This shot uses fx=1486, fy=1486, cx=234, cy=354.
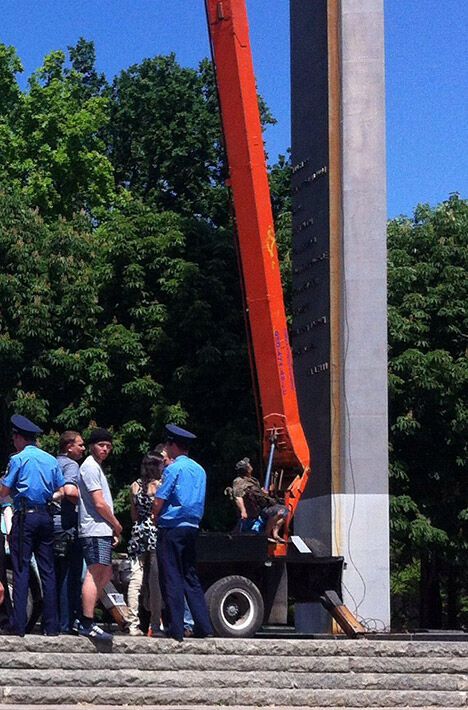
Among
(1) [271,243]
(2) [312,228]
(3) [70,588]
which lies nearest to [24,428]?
(3) [70,588]

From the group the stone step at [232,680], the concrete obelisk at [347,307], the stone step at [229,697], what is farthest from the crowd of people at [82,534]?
the concrete obelisk at [347,307]

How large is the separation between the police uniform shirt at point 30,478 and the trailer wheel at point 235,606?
326 centimetres

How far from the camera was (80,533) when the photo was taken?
1296cm

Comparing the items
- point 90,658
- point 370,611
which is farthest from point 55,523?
point 370,611

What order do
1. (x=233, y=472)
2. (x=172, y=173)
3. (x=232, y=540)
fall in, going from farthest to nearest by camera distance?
(x=172, y=173), (x=233, y=472), (x=232, y=540)

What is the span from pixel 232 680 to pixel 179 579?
48.7 inches

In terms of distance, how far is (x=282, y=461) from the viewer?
18078mm

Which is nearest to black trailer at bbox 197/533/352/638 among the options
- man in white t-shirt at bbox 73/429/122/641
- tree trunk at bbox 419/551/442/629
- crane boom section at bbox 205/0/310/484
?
crane boom section at bbox 205/0/310/484

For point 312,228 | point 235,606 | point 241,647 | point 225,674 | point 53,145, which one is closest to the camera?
point 225,674

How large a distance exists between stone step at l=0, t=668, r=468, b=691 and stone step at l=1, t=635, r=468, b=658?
0.43 metres

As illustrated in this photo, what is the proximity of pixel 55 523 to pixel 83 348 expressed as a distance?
15.1m

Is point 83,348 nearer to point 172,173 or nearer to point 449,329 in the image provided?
point 449,329

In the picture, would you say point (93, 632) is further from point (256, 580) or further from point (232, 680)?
point (256, 580)

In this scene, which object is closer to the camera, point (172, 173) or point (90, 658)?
point (90, 658)
